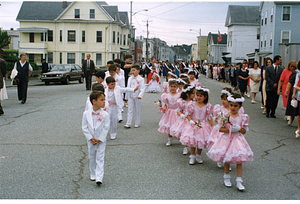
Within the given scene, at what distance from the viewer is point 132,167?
5.64m

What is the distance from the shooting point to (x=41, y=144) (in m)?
7.06

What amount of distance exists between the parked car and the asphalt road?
16024 millimetres

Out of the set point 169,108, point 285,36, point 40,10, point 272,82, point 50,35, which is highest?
point 40,10

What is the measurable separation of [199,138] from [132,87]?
12.1 feet

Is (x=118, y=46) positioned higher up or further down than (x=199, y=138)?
higher up

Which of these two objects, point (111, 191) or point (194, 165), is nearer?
point (111, 191)

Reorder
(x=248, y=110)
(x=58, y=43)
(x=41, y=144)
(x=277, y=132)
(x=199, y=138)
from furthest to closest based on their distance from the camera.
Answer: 1. (x=58, y=43)
2. (x=248, y=110)
3. (x=277, y=132)
4. (x=41, y=144)
5. (x=199, y=138)

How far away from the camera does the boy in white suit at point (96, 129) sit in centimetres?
473

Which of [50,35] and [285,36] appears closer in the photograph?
[285,36]

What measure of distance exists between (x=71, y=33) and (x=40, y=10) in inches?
266

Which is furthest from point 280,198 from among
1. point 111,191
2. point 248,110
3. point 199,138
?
point 248,110

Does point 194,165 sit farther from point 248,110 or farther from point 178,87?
point 248,110

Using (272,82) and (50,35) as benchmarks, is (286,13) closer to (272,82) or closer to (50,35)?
(272,82)

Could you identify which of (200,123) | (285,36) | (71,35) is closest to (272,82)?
(200,123)
